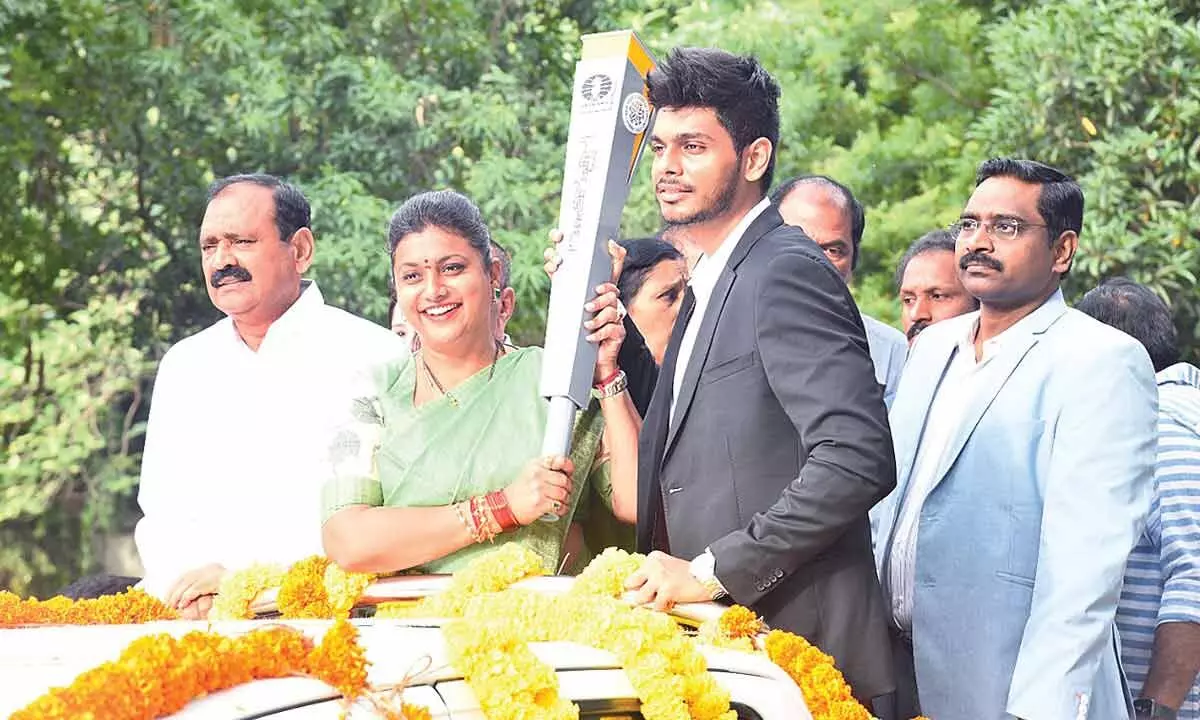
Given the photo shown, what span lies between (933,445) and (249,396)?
6.26 feet

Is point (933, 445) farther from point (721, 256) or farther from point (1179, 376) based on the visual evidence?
point (1179, 376)

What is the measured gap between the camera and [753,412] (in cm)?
370

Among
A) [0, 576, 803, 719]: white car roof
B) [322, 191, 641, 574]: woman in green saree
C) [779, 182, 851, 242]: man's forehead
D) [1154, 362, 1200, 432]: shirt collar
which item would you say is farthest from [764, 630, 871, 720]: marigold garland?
[779, 182, 851, 242]: man's forehead

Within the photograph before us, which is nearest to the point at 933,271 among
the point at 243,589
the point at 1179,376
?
the point at 1179,376

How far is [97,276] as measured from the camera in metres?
15.0

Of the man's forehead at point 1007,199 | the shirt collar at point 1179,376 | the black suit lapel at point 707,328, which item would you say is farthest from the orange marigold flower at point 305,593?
the shirt collar at point 1179,376

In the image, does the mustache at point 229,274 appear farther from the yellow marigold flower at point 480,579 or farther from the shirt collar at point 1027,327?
the shirt collar at point 1027,327

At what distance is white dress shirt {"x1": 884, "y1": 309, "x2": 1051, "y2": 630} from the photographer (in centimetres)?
443

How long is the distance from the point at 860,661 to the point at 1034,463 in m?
0.85

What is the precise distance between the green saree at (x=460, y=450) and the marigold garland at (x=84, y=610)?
0.47m

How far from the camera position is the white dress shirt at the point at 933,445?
175 inches

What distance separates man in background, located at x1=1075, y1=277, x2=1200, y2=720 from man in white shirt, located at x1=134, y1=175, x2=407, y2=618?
214 centimetres

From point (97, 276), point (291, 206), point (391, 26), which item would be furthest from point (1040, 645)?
point (97, 276)

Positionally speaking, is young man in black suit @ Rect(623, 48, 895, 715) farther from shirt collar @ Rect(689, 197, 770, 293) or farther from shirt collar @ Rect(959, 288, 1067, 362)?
shirt collar @ Rect(959, 288, 1067, 362)
